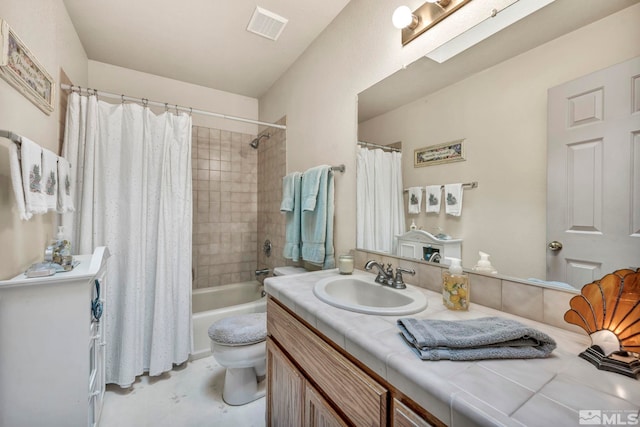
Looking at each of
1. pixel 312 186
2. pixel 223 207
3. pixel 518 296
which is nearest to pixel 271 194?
pixel 223 207

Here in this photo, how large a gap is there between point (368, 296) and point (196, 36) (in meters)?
2.14

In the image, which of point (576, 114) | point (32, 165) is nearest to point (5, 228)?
point (32, 165)

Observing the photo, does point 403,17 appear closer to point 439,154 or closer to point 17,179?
point 439,154

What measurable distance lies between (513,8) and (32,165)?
1872mm

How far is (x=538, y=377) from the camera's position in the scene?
490 millimetres

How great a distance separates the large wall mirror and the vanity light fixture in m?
0.14

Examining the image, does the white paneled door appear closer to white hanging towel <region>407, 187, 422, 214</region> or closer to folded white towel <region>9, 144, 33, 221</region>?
white hanging towel <region>407, 187, 422, 214</region>

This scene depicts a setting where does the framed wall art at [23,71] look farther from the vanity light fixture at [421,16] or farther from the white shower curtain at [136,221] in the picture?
the vanity light fixture at [421,16]

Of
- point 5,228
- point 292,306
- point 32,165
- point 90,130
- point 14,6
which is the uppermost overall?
point 14,6

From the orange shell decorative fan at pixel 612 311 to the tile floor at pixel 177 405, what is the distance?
1.53m

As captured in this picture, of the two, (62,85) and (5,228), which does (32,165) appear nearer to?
(5,228)

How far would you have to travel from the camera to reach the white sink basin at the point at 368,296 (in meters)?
0.81

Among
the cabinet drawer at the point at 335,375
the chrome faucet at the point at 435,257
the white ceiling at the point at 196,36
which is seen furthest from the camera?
the white ceiling at the point at 196,36

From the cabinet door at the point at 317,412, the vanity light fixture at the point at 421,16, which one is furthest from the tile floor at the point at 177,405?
the vanity light fixture at the point at 421,16
